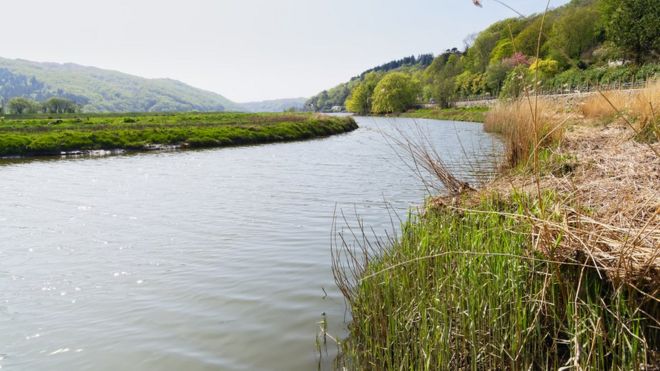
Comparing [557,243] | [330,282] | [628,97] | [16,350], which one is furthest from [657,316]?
[628,97]

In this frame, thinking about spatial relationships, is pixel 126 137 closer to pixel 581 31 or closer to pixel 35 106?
pixel 581 31

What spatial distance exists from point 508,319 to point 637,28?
57314 millimetres

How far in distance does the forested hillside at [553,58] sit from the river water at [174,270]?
9.98 feet

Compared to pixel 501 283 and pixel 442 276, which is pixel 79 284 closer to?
pixel 442 276

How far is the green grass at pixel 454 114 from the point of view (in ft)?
207

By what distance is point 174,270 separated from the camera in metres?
7.47

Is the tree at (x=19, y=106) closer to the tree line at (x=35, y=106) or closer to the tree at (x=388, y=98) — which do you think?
the tree line at (x=35, y=106)

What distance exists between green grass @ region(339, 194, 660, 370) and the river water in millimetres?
951

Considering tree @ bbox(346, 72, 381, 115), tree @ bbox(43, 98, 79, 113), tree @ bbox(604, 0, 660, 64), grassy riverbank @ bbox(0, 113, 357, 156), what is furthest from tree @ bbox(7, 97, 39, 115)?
tree @ bbox(604, 0, 660, 64)

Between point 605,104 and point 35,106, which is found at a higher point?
point 35,106

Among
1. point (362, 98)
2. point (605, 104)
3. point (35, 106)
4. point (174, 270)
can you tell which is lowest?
point (174, 270)

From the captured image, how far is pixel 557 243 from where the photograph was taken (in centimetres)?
317

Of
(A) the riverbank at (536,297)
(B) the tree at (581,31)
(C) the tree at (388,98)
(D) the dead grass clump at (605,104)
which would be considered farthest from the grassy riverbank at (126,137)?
(B) the tree at (581,31)

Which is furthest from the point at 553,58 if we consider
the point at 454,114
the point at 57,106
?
the point at 57,106
